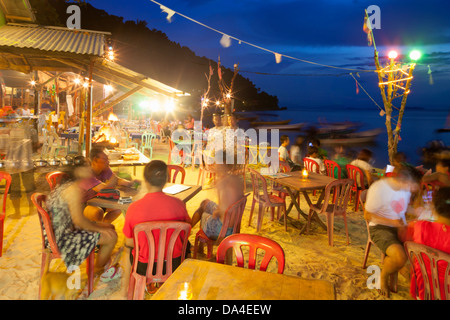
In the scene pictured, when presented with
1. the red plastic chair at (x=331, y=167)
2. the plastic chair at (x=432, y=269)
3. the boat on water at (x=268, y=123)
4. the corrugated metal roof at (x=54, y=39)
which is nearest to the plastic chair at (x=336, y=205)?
the red plastic chair at (x=331, y=167)

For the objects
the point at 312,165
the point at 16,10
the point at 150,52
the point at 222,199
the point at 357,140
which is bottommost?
the point at 222,199

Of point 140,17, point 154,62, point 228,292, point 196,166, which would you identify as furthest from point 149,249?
point 140,17

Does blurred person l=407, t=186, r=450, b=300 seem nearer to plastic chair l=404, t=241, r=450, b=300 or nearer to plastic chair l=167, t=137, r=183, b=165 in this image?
plastic chair l=404, t=241, r=450, b=300

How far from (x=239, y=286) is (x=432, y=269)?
148cm

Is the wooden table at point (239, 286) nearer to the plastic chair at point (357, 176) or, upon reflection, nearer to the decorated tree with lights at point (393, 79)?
the plastic chair at point (357, 176)

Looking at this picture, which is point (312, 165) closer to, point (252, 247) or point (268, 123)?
point (252, 247)

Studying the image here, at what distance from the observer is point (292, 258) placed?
3.87 m

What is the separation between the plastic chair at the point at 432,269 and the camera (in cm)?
207

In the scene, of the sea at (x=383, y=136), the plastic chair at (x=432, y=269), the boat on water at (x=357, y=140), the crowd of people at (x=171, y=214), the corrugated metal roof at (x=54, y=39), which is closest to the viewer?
the plastic chair at (x=432, y=269)

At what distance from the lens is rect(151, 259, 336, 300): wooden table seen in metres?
1.63

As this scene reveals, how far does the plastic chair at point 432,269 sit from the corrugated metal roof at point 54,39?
16.8 ft

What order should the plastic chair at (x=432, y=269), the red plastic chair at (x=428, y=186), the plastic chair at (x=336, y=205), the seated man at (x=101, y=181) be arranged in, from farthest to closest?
the red plastic chair at (x=428, y=186), the plastic chair at (x=336, y=205), the seated man at (x=101, y=181), the plastic chair at (x=432, y=269)

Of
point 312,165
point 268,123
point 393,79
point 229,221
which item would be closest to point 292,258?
point 229,221

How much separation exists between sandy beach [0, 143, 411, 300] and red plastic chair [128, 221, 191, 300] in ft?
1.66
